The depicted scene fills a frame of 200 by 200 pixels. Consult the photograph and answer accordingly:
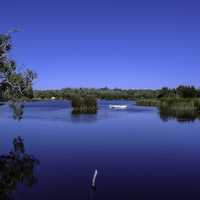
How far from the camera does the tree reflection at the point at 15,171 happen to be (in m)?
14.2

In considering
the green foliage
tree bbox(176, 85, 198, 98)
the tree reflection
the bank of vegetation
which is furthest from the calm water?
tree bbox(176, 85, 198, 98)

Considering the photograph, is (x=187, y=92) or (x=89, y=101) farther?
(x=187, y=92)

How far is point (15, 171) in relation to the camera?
16984mm

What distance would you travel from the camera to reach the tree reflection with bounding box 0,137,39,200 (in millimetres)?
14202

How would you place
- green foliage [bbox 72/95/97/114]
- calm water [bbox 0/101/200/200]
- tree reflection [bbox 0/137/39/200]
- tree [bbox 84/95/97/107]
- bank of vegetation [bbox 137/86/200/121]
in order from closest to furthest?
calm water [bbox 0/101/200/200], tree reflection [bbox 0/137/39/200], bank of vegetation [bbox 137/86/200/121], green foliage [bbox 72/95/97/114], tree [bbox 84/95/97/107]

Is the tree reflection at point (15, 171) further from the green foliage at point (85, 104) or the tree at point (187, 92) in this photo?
the tree at point (187, 92)

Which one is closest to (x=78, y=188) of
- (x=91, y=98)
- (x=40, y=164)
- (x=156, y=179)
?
(x=156, y=179)

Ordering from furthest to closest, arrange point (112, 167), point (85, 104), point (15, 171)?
1. point (85, 104)
2. point (112, 167)
3. point (15, 171)

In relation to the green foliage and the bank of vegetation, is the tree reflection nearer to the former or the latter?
the bank of vegetation

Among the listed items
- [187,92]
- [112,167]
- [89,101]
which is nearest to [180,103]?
[187,92]

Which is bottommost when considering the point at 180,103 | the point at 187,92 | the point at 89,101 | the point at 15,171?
the point at 15,171

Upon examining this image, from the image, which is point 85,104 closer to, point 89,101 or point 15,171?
point 89,101

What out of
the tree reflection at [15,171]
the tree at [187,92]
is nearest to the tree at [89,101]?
the tree at [187,92]

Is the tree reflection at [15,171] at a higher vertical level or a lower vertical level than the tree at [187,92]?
lower
